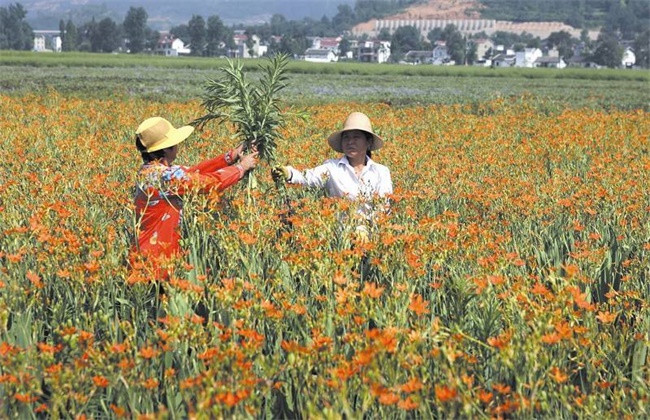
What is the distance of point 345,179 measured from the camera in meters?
5.37

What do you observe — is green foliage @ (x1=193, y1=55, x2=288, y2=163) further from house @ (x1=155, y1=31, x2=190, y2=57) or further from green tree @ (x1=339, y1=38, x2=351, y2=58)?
green tree @ (x1=339, y1=38, x2=351, y2=58)

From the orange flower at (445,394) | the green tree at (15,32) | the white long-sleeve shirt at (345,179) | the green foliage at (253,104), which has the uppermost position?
the green tree at (15,32)

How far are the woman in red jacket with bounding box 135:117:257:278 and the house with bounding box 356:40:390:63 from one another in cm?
15175

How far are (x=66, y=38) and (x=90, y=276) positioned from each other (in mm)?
124690

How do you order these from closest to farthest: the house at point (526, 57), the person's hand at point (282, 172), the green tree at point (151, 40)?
1. the person's hand at point (282, 172)
2. the green tree at point (151, 40)
3. the house at point (526, 57)

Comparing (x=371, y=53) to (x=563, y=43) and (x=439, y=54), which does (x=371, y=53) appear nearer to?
(x=439, y=54)

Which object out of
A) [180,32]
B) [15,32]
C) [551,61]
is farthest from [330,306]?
[180,32]

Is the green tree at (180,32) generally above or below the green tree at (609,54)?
above

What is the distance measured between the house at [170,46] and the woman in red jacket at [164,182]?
16306 cm

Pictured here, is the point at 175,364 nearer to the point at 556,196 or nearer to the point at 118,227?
the point at 118,227

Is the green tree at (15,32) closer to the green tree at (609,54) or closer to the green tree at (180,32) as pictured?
the green tree at (180,32)

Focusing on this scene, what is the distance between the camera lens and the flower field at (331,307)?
8.64 feet

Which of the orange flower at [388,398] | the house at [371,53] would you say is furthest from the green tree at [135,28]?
the orange flower at [388,398]

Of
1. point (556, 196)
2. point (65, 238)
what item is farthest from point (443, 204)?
point (65, 238)
